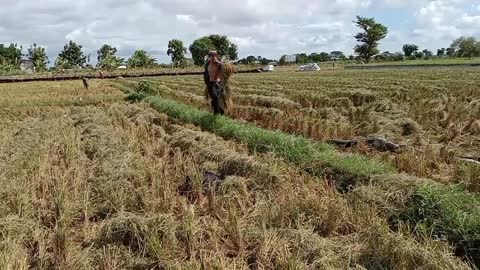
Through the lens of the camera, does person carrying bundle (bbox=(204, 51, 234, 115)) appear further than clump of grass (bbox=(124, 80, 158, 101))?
No

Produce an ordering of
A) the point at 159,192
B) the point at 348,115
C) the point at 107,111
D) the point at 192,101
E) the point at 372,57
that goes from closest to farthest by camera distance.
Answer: the point at 159,192 → the point at 348,115 → the point at 107,111 → the point at 192,101 → the point at 372,57

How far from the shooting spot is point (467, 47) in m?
67.4

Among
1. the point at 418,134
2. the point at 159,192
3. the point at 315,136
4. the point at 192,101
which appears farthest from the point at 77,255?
the point at 192,101

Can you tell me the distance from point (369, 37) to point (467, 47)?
564 inches

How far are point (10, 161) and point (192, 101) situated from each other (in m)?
9.39

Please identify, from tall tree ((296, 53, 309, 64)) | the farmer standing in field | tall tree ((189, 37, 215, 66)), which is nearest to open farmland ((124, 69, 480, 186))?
the farmer standing in field

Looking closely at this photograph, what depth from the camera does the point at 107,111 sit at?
13.6 metres

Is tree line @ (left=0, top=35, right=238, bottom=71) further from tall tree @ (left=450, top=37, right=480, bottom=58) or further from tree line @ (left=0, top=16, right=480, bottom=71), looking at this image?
tall tree @ (left=450, top=37, right=480, bottom=58)

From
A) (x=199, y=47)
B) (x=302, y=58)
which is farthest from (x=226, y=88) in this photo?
(x=302, y=58)

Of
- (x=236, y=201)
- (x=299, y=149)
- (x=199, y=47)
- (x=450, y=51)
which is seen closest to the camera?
(x=236, y=201)

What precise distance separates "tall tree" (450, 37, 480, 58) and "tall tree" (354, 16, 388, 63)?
433 inches

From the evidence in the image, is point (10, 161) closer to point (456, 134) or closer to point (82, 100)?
point (456, 134)

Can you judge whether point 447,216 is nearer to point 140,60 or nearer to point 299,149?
point 299,149

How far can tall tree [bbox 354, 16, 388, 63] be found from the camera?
73.9 m
